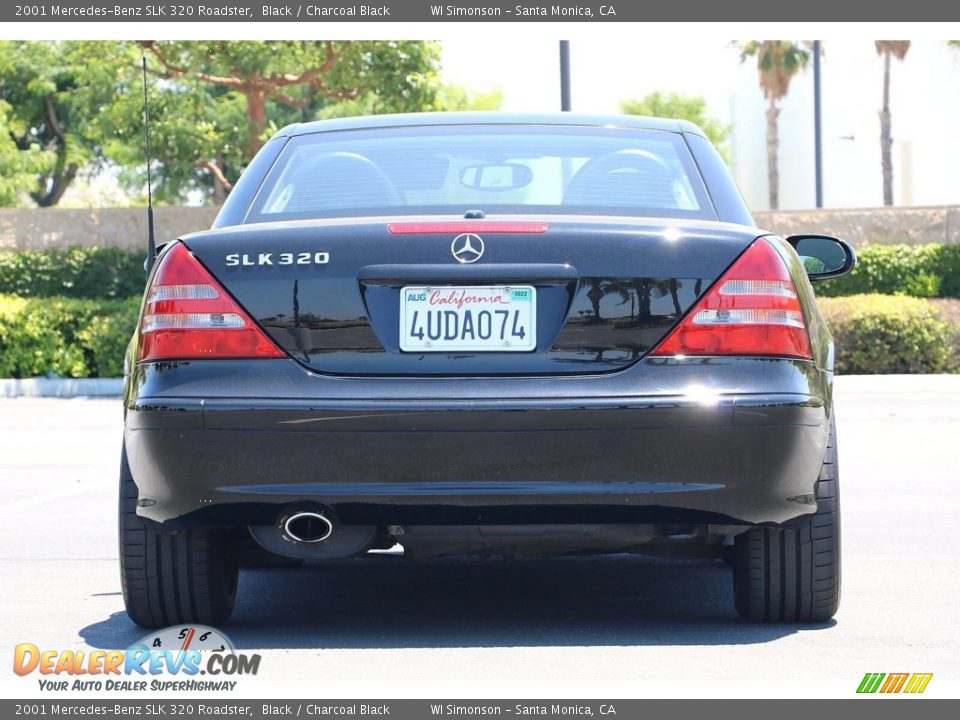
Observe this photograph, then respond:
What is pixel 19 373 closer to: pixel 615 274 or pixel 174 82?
pixel 174 82

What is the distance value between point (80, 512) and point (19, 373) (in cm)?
1229

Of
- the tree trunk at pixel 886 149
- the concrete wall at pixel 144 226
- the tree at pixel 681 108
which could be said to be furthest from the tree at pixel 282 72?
the tree at pixel 681 108

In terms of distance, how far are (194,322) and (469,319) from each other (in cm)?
75

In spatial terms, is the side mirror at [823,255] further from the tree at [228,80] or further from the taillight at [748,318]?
the tree at [228,80]

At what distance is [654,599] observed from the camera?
215 inches

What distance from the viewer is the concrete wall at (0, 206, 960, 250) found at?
22.8 meters

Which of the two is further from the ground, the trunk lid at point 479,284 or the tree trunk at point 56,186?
the trunk lid at point 479,284

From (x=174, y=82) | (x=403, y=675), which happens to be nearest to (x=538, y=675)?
(x=403, y=675)

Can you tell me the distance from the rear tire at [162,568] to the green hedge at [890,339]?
1485cm

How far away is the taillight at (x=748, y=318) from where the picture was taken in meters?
4.26

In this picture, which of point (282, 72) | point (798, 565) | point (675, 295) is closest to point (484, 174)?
point (675, 295)

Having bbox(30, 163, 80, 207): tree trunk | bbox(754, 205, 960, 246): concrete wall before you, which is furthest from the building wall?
bbox(30, 163, 80, 207): tree trunk

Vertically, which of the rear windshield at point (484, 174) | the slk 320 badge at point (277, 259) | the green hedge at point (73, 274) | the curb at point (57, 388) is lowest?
the curb at point (57, 388)

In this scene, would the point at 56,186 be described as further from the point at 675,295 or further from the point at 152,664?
the point at 675,295
